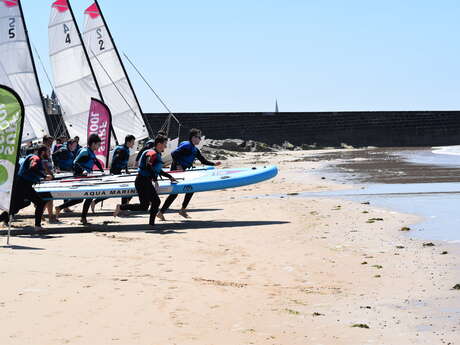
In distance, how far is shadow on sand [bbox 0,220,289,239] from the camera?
11.4 meters

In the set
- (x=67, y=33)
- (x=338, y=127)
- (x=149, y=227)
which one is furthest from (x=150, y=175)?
(x=338, y=127)

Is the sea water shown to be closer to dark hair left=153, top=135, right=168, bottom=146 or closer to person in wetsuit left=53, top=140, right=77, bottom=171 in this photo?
dark hair left=153, top=135, right=168, bottom=146

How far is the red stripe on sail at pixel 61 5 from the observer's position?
26234 millimetres

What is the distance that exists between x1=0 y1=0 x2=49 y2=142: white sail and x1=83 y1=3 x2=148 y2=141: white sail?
421 cm

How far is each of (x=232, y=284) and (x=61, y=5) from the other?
20873 millimetres

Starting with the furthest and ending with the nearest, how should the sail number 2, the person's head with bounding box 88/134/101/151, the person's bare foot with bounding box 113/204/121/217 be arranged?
the sail number 2 → the person's bare foot with bounding box 113/204/121/217 → the person's head with bounding box 88/134/101/151

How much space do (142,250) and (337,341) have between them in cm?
448

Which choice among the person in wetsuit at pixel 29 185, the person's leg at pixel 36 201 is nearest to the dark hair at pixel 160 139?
the person in wetsuit at pixel 29 185

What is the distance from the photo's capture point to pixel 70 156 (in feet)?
53.0

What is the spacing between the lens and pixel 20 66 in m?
23.2

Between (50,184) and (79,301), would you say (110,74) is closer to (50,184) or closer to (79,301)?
(50,184)

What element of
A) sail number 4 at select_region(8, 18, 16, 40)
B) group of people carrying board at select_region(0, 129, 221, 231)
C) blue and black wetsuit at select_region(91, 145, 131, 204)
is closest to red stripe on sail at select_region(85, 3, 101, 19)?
sail number 4 at select_region(8, 18, 16, 40)

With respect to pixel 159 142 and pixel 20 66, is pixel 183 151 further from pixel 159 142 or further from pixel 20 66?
pixel 20 66

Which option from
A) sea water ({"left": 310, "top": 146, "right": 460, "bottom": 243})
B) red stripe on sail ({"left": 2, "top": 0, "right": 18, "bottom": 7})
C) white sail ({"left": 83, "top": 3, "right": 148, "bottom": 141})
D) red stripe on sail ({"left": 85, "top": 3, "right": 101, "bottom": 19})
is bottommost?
sea water ({"left": 310, "top": 146, "right": 460, "bottom": 243})
